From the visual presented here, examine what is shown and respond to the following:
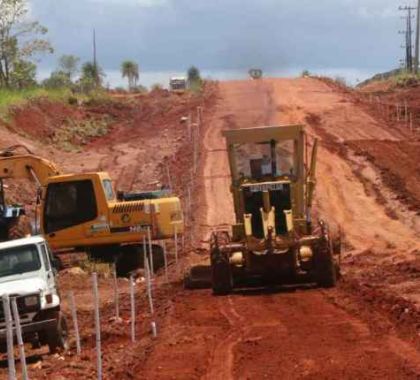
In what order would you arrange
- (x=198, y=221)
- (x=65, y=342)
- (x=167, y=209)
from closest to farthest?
(x=65, y=342) → (x=167, y=209) → (x=198, y=221)

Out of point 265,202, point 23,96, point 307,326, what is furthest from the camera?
point 23,96

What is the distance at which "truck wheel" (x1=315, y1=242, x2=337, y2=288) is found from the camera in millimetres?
18547

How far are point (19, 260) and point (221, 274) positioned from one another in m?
4.05

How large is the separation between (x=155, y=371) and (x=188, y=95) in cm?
5900

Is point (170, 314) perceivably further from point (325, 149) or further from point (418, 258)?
point (325, 149)

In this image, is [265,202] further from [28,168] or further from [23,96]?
[23,96]

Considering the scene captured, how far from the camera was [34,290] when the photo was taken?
15531 mm

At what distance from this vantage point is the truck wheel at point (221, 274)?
1870 centimetres

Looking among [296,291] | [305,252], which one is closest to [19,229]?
[296,291]

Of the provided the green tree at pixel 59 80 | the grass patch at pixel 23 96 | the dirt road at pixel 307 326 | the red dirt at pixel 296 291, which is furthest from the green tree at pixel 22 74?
the dirt road at pixel 307 326

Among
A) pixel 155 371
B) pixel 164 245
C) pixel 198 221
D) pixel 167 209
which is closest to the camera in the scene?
pixel 155 371

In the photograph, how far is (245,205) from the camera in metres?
20.1

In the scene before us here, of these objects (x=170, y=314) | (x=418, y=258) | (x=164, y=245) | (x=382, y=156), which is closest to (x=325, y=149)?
(x=382, y=156)

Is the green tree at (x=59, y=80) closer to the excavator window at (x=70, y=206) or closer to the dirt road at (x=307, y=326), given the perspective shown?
the dirt road at (x=307, y=326)
